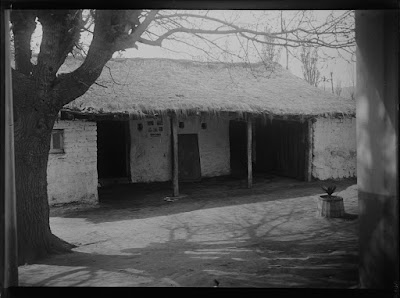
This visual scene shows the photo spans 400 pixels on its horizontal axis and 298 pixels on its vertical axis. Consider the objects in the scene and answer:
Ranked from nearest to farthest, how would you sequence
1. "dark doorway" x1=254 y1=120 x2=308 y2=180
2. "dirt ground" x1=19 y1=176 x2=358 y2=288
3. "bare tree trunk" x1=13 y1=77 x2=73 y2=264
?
"dirt ground" x1=19 y1=176 x2=358 y2=288, "bare tree trunk" x1=13 y1=77 x2=73 y2=264, "dark doorway" x1=254 y1=120 x2=308 y2=180

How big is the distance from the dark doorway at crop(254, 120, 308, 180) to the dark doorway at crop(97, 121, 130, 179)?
19.3ft

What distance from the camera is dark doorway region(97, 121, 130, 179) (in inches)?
532

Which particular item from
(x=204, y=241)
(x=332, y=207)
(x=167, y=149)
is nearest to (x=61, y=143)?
(x=167, y=149)

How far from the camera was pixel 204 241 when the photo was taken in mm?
7027

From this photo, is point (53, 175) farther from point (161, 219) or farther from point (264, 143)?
point (264, 143)

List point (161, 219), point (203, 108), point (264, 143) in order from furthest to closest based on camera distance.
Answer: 1. point (264, 143)
2. point (203, 108)
3. point (161, 219)

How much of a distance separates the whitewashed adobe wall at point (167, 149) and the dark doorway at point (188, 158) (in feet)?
0.64

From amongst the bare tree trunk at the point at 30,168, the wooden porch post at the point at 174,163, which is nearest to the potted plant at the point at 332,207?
the wooden porch post at the point at 174,163

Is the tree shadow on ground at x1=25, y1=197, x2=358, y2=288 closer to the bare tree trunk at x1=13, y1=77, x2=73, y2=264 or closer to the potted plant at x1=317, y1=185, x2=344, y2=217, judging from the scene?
the potted plant at x1=317, y1=185, x2=344, y2=217

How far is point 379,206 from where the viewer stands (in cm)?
415

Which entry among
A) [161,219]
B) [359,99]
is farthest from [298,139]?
[359,99]

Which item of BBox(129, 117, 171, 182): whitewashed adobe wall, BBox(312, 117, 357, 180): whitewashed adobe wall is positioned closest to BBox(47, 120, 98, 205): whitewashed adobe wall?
BBox(129, 117, 171, 182): whitewashed adobe wall

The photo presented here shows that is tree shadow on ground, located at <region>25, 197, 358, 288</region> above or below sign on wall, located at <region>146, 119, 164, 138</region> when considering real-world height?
below

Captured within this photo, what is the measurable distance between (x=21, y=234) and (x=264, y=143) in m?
11.6
